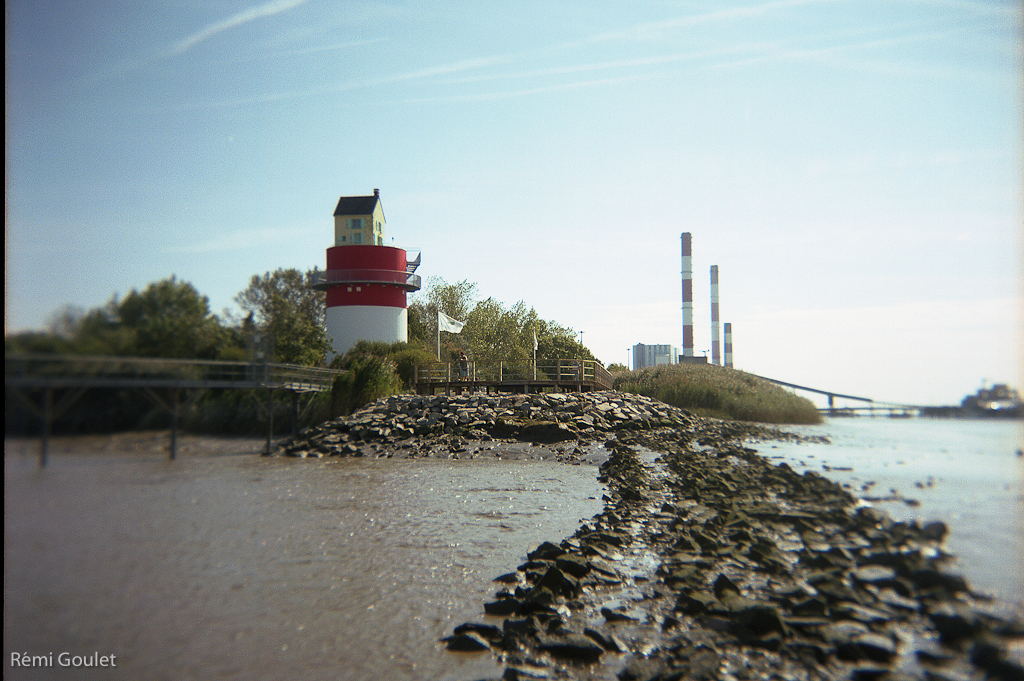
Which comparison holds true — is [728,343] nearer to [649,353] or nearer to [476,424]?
[476,424]

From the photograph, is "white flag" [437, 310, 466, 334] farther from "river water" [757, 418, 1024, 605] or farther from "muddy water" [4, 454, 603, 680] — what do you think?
"river water" [757, 418, 1024, 605]

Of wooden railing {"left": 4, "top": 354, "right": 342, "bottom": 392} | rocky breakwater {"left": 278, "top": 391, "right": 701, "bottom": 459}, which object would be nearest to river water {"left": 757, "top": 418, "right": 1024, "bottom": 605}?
wooden railing {"left": 4, "top": 354, "right": 342, "bottom": 392}

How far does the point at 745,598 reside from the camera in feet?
12.6

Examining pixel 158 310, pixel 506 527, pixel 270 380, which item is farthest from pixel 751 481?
pixel 158 310

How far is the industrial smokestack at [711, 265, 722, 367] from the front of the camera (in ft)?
180

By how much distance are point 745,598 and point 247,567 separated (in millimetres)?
3629

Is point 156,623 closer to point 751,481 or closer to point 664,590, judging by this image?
point 664,590

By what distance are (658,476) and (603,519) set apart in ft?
13.5

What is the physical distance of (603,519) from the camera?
754 centimetres

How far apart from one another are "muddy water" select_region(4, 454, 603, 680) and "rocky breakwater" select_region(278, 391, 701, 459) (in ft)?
28.8

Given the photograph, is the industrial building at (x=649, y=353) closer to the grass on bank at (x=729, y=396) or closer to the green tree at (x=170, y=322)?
the grass on bank at (x=729, y=396)

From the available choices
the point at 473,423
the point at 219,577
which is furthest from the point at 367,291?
the point at 219,577

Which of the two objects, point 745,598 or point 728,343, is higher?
point 728,343

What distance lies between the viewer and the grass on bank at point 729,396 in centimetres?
2792
